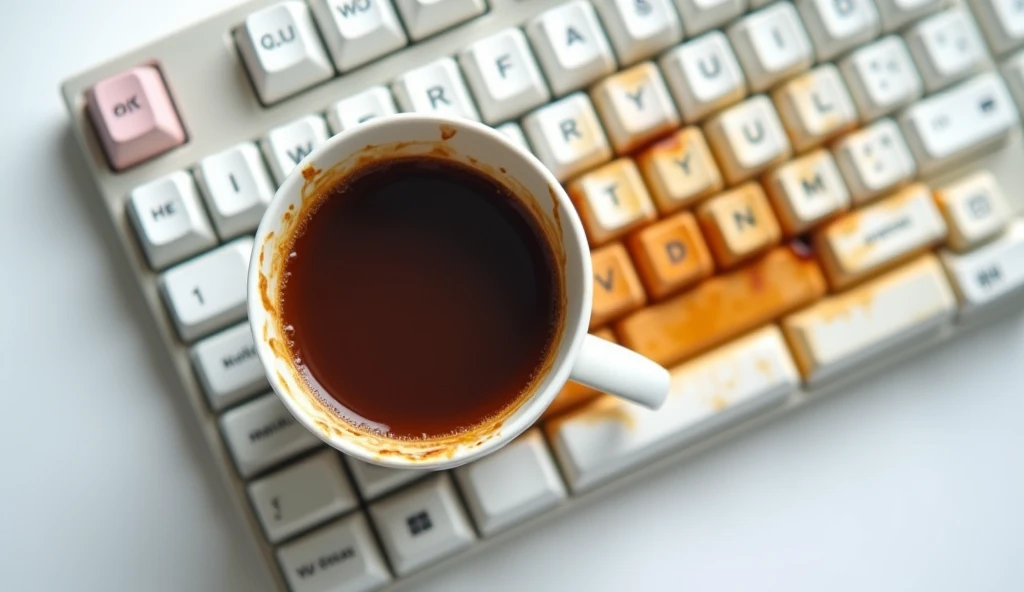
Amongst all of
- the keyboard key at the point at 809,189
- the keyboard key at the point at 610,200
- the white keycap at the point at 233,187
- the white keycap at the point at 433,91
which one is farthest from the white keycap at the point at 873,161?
the white keycap at the point at 233,187

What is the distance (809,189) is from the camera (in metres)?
0.47

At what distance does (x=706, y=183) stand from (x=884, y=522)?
237 mm

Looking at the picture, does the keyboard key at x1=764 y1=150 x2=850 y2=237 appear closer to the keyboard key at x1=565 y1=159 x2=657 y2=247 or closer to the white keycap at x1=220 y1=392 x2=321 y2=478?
the keyboard key at x1=565 y1=159 x2=657 y2=247

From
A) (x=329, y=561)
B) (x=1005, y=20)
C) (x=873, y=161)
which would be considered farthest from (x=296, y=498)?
(x=1005, y=20)

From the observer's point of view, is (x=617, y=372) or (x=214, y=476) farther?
(x=214, y=476)

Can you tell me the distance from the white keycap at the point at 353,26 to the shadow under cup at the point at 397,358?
0.23 feet

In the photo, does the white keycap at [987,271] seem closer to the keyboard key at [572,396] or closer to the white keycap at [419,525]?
the keyboard key at [572,396]

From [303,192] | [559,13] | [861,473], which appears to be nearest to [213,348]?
[303,192]

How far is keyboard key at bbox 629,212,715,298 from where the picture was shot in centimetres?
46

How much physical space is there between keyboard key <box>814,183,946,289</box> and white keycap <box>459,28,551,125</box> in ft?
0.62

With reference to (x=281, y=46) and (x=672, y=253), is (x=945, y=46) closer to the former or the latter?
(x=672, y=253)

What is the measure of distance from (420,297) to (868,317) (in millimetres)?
251

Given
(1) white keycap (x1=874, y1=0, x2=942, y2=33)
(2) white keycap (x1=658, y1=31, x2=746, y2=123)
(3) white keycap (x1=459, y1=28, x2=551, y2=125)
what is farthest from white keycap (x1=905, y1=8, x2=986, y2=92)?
(3) white keycap (x1=459, y1=28, x2=551, y2=125)

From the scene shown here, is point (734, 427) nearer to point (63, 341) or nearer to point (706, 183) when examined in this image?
point (706, 183)
